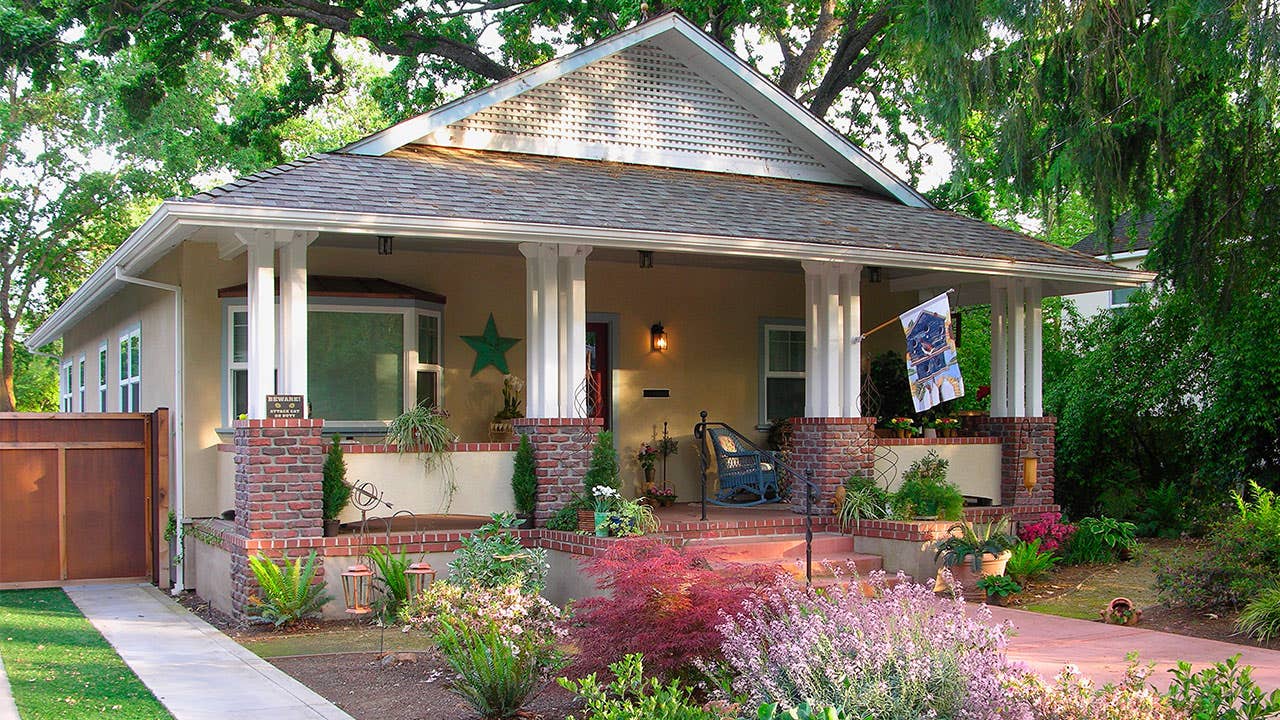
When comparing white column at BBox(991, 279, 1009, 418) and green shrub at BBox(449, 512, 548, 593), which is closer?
green shrub at BBox(449, 512, 548, 593)

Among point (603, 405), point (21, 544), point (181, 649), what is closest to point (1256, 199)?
point (603, 405)

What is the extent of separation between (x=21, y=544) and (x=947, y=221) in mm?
10698

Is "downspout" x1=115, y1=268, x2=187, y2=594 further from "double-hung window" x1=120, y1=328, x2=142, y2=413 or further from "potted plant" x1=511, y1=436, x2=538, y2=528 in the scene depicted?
"potted plant" x1=511, y1=436, x2=538, y2=528

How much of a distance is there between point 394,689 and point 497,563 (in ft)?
6.51

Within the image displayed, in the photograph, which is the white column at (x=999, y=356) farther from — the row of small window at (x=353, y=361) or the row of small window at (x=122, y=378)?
the row of small window at (x=122, y=378)

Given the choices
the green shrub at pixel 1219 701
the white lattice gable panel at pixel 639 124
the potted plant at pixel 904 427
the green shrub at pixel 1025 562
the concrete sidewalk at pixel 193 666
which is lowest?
the concrete sidewalk at pixel 193 666

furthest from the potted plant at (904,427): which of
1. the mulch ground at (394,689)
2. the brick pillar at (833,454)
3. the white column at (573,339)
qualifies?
the mulch ground at (394,689)

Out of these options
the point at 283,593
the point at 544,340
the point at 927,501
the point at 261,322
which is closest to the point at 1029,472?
the point at 927,501

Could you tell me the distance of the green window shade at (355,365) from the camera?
11711 mm

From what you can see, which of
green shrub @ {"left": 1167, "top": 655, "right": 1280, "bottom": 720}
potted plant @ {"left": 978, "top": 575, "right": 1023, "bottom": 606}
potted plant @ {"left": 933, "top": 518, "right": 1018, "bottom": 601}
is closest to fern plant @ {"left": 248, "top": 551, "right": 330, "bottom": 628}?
potted plant @ {"left": 933, "top": 518, "right": 1018, "bottom": 601}

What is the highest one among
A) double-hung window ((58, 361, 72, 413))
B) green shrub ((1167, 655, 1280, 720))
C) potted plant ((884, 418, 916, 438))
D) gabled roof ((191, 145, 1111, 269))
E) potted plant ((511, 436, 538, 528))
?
gabled roof ((191, 145, 1111, 269))

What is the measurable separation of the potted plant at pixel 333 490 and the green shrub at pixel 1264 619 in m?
7.03

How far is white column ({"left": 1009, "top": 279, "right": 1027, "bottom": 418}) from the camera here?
13.0 m

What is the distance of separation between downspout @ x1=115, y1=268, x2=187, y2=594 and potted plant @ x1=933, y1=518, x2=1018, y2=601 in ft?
24.1
